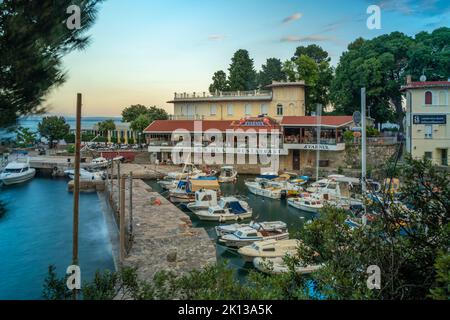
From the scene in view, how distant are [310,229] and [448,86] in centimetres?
2738

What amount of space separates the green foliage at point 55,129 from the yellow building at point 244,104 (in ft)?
70.1

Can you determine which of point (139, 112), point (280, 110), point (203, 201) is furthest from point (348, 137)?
point (139, 112)

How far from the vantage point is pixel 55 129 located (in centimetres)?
5944

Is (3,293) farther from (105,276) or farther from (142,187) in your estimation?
(142,187)

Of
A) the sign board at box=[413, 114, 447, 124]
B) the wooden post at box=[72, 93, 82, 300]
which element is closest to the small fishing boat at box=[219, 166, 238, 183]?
the sign board at box=[413, 114, 447, 124]

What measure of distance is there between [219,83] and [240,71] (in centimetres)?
362

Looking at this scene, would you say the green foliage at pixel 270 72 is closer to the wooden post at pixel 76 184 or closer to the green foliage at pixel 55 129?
the green foliage at pixel 55 129

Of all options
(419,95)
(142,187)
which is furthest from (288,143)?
(142,187)

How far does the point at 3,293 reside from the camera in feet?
48.0

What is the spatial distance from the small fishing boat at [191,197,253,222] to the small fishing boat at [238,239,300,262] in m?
6.56

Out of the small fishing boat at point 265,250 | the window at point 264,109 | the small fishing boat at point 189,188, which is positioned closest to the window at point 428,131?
the small fishing boat at point 189,188

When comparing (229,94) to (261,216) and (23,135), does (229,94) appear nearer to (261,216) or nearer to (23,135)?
(261,216)

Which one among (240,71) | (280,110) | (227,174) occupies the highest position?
(240,71)

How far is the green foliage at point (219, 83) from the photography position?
55.9m
